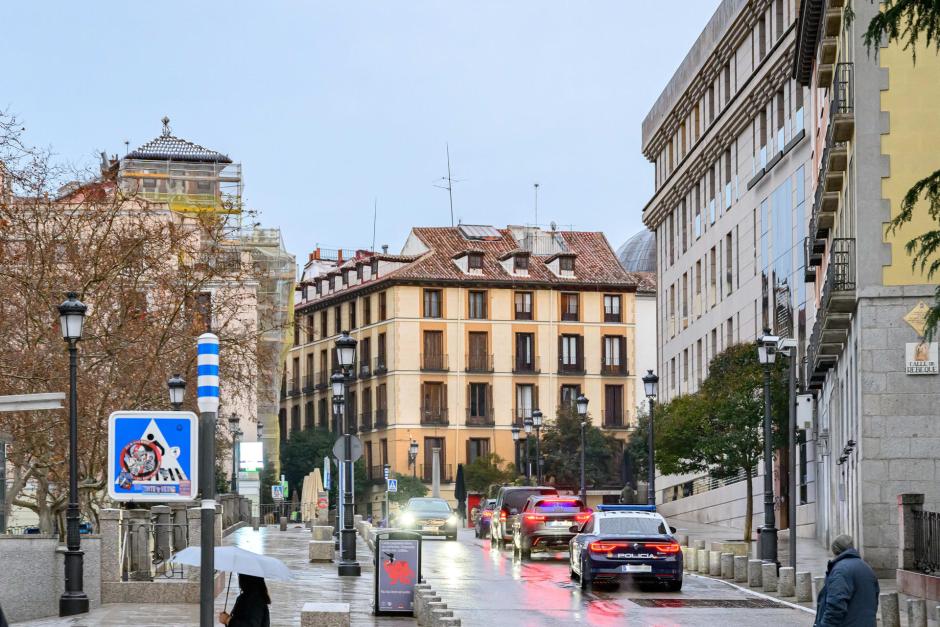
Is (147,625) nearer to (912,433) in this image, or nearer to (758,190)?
(912,433)

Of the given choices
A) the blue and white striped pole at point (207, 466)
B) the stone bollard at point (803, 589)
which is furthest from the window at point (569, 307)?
the blue and white striped pole at point (207, 466)

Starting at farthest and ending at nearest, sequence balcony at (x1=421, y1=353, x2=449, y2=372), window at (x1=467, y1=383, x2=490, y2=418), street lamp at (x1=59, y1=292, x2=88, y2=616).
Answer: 1. window at (x1=467, y1=383, x2=490, y2=418)
2. balcony at (x1=421, y1=353, x2=449, y2=372)
3. street lamp at (x1=59, y1=292, x2=88, y2=616)

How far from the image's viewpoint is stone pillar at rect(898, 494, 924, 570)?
28.2 meters

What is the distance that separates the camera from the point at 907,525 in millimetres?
28422

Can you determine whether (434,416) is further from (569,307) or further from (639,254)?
(639,254)

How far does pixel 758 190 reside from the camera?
58.9 metres

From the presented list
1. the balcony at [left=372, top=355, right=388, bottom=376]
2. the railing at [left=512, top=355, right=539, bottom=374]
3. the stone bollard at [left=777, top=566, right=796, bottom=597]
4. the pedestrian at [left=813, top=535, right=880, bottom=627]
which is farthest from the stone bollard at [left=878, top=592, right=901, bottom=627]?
the railing at [left=512, top=355, right=539, bottom=374]

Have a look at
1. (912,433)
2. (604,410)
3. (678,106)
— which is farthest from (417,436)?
(912,433)

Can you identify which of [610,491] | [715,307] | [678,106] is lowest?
[610,491]

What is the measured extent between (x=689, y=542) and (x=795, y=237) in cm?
1356

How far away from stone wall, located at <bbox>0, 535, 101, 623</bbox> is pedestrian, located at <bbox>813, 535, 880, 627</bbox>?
486 inches

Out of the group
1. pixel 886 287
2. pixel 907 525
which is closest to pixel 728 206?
pixel 886 287

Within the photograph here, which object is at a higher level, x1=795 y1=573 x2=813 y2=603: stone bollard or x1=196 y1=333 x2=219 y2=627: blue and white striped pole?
x1=196 y1=333 x2=219 y2=627: blue and white striped pole

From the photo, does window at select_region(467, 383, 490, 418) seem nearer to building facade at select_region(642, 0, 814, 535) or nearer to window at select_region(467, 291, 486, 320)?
window at select_region(467, 291, 486, 320)
